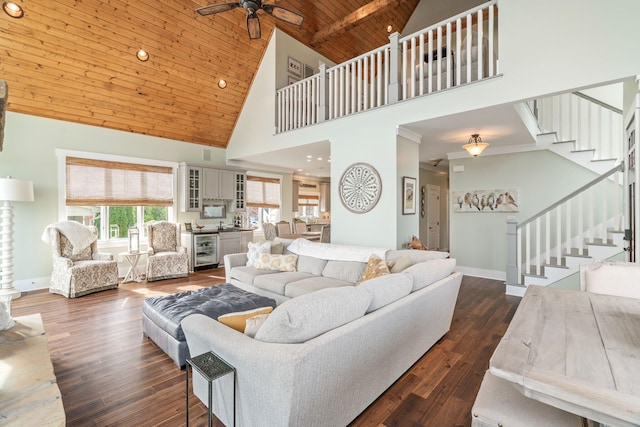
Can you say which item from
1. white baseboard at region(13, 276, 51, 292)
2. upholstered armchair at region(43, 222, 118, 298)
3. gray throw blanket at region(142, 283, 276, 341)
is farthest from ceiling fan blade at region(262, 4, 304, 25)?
white baseboard at region(13, 276, 51, 292)

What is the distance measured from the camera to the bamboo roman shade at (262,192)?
7.89 m

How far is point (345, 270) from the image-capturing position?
3.73m

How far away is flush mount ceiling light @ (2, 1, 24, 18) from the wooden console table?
4.06 meters

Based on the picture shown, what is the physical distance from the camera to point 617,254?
379cm

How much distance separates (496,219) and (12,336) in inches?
263

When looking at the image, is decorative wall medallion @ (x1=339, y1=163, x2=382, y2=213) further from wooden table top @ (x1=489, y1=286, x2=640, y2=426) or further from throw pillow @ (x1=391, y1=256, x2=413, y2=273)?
wooden table top @ (x1=489, y1=286, x2=640, y2=426)

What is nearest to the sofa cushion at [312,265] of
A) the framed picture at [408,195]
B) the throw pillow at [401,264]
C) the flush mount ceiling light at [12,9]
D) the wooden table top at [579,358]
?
the throw pillow at [401,264]

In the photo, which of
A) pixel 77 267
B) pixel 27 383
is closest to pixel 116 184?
pixel 77 267

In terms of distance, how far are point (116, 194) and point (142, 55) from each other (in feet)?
8.46

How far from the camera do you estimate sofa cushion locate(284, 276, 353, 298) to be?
130 inches

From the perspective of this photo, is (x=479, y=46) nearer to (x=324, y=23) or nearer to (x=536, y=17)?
(x=536, y=17)

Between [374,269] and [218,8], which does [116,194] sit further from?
[374,269]

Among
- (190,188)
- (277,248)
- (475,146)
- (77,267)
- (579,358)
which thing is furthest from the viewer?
(190,188)

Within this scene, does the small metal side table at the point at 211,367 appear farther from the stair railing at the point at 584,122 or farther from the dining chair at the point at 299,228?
the dining chair at the point at 299,228
